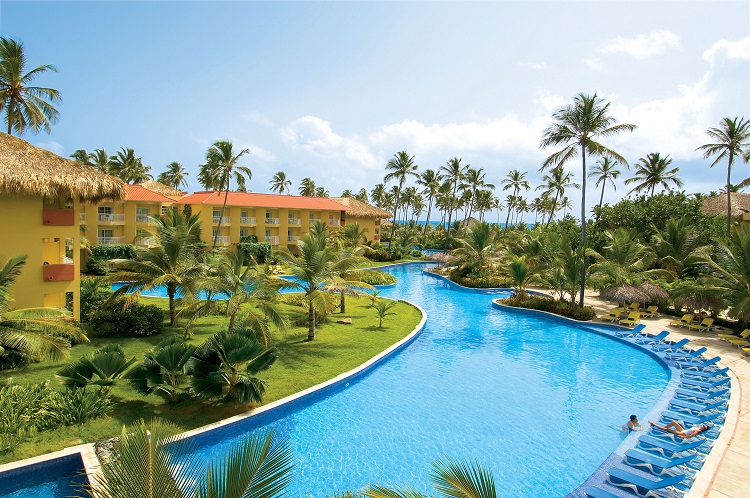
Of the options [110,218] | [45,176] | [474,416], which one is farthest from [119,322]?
[110,218]

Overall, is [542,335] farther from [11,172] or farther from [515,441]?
[11,172]

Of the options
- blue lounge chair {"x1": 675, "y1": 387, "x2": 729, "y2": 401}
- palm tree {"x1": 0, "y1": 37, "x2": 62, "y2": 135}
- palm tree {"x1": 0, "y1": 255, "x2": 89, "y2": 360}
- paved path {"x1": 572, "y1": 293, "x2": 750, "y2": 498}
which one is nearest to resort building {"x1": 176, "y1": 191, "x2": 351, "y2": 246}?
palm tree {"x1": 0, "y1": 37, "x2": 62, "y2": 135}

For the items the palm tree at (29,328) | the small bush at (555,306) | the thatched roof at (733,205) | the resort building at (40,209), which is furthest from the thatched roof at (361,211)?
the palm tree at (29,328)

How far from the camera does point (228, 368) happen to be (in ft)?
30.8

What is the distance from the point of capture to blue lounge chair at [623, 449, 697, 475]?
788 cm

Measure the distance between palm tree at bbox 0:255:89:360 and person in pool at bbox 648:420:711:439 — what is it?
13929mm

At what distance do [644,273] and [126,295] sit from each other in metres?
23.6

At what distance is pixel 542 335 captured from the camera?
18.9 meters

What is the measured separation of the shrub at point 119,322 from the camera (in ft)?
48.6

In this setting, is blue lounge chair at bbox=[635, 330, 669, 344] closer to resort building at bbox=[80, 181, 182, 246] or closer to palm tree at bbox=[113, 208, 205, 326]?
palm tree at bbox=[113, 208, 205, 326]

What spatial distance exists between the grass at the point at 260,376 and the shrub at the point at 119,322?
41 cm

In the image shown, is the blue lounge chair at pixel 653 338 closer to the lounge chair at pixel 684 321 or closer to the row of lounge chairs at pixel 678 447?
the lounge chair at pixel 684 321

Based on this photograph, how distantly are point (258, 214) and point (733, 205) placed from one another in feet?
132

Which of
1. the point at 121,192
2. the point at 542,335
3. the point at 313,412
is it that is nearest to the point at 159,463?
the point at 313,412
